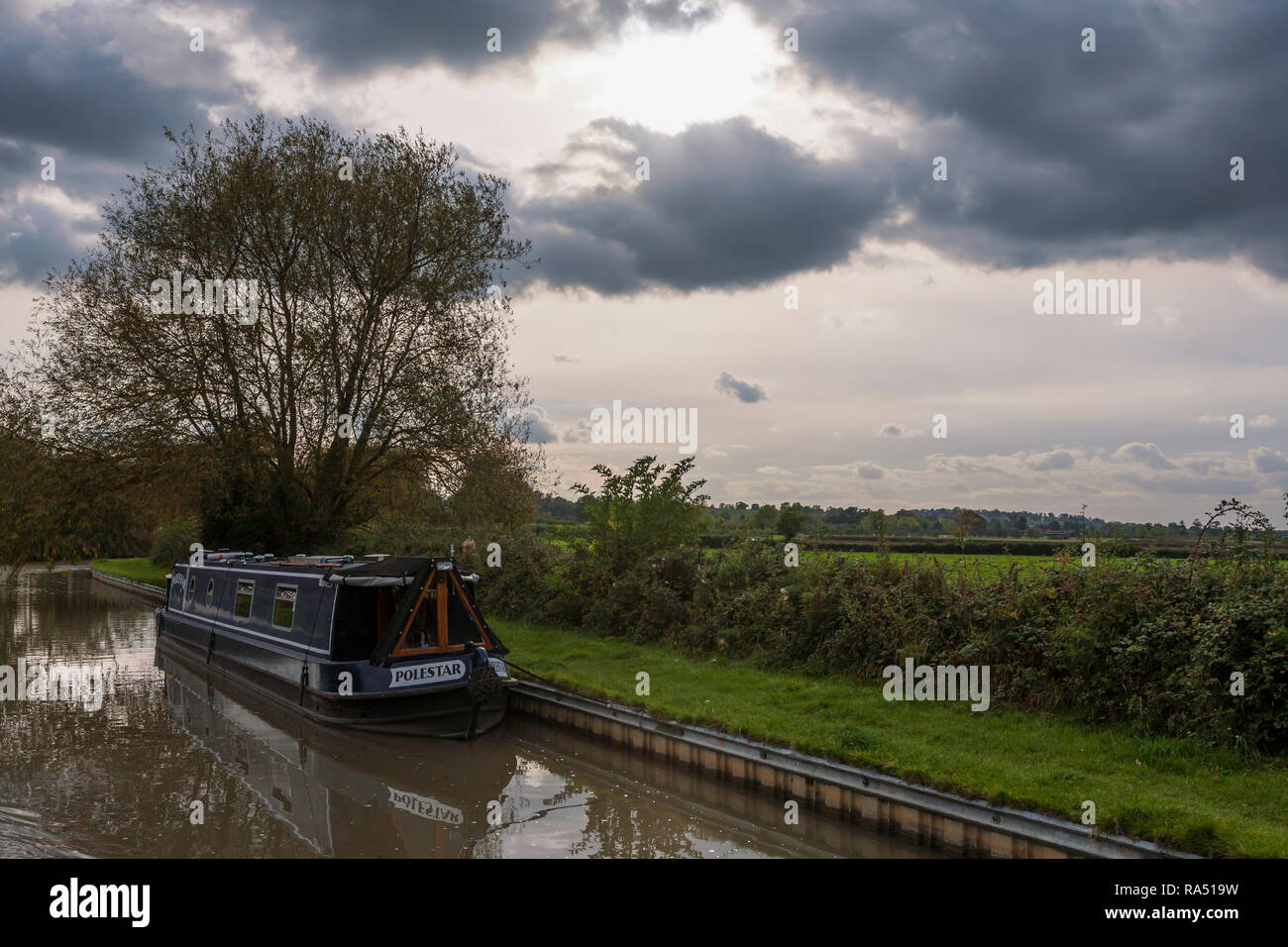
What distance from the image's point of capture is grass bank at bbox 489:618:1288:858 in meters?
Result: 5.62

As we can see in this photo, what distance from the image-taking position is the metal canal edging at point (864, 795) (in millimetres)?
5449

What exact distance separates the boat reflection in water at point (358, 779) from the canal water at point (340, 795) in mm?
24

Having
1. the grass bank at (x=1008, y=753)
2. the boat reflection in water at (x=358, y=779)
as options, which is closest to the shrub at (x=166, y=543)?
the boat reflection in water at (x=358, y=779)

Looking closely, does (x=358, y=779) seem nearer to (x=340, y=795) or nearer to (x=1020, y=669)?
(x=340, y=795)

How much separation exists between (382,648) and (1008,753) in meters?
6.97

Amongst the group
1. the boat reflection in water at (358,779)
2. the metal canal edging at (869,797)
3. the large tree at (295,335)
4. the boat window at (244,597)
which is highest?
the large tree at (295,335)

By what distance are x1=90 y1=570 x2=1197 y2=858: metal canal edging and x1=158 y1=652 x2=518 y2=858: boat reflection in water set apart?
1563 mm

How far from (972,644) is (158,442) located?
53.0ft

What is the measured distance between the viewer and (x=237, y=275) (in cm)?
1852

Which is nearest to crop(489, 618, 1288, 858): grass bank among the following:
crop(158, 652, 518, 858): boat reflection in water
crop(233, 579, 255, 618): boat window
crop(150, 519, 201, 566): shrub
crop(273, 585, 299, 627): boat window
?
crop(158, 652, 518, 858): boat reflection in water

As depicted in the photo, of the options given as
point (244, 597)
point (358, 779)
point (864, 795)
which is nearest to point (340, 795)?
point (358, 779)

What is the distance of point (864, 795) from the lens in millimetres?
6559

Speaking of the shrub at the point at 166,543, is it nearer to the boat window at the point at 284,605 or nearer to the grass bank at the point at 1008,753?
the boat window at the point at 284,605
